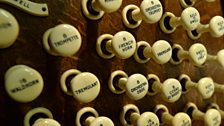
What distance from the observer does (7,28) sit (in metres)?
0.35

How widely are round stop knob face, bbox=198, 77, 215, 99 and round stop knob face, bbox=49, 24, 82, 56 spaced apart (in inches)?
8.6

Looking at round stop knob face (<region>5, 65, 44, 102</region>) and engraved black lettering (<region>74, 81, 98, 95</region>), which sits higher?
round stop knob face (<region>5, 65, 44, 102</region>)

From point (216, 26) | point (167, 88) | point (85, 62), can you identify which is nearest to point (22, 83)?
point (85, 62)

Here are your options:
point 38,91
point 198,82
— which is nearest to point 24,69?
point 38,91

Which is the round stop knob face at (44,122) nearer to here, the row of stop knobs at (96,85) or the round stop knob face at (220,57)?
the row of stop knobs at (96,85)

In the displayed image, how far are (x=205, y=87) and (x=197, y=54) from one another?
0.05 metres

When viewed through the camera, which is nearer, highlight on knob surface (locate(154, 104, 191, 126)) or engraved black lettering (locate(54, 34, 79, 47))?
engraved black lettering (locate(54, 34, 79, 47))

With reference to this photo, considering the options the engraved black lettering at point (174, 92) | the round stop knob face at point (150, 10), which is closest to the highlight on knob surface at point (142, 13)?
the round stop knob face at point (150, 10)

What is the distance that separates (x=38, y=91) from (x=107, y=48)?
12 centimetres

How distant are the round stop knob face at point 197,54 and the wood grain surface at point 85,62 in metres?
0.03

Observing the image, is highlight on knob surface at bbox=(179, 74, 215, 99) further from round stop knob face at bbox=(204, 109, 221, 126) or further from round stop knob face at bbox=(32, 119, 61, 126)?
round stop knob face at bbox=(32, 119, 61, 126)

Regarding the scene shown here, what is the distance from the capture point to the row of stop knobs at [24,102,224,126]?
391 mm

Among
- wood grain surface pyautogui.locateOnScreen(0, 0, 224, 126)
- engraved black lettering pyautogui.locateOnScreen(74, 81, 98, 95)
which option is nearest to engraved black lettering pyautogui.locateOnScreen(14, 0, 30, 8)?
wood grain surface pyautogui.locateOnScreen(0, 0, 224, 126)

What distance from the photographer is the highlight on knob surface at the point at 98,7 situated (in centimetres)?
41
